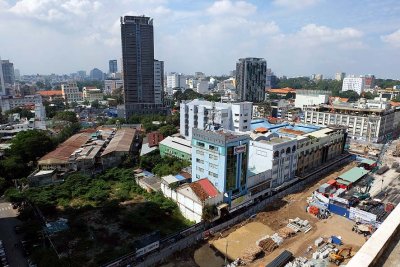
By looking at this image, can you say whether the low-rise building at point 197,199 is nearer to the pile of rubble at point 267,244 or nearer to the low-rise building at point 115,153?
the pile of rubble at point 267,244

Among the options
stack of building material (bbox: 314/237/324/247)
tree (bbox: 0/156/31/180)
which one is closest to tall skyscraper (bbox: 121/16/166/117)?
tree (bbox: 0/156/31/180)

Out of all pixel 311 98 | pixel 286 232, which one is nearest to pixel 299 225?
pixel 286 232

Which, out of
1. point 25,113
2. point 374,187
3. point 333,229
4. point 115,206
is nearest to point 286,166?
point 333,229

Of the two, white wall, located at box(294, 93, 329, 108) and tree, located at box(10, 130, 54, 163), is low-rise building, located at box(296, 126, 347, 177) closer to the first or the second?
white wall, located at box(294, 93, 329, 108)

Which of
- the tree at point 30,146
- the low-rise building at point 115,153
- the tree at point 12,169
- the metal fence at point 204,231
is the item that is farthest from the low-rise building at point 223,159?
the tree at point 30,146

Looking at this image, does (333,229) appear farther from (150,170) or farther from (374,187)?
(150,170)

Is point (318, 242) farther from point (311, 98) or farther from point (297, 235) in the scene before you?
point (311, 98)

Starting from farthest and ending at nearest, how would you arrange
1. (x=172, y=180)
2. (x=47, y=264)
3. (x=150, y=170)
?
(x=150, y=170), (x=172, y=180), (x=47, y=264)
